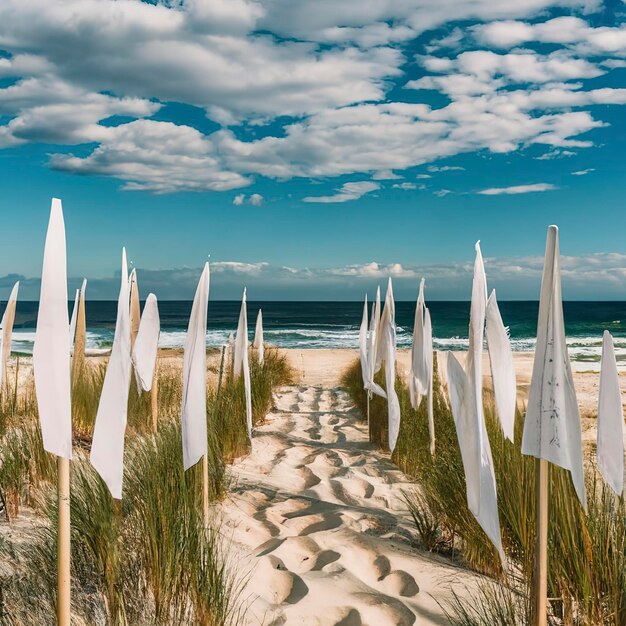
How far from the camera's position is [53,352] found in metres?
2.01

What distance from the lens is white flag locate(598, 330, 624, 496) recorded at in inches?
94.7

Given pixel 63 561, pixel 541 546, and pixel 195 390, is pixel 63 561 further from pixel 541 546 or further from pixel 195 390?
pixel 541 546

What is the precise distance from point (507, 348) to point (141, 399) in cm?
426

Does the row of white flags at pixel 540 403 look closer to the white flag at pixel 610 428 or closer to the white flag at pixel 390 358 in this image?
the white flag at pixel 610 428

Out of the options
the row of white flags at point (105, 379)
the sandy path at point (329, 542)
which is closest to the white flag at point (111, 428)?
the row of white flags at point (105, 379)

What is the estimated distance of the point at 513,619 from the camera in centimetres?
236

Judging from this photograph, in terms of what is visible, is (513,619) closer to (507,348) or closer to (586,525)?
(586,525)

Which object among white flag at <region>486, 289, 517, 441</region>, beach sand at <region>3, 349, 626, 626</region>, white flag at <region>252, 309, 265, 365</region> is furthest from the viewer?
white flag at <region>252, 309, 265, 365</region>

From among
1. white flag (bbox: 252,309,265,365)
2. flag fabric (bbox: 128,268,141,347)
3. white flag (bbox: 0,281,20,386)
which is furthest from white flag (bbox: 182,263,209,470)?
white flag (bbox: 252,309,265,365)

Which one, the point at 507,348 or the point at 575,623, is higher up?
the point at 507,348

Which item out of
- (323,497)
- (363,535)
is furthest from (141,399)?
(363,535)

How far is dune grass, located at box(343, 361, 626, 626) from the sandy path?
0.58ft

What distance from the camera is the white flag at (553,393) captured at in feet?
7.06

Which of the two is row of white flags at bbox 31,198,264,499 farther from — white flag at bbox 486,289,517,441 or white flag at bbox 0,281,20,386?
white flag at bbox 0,281,20,386
